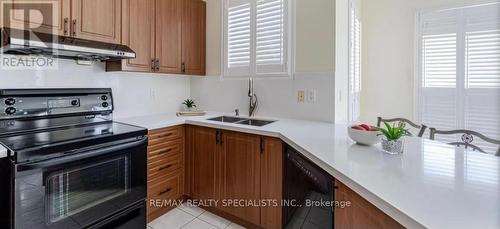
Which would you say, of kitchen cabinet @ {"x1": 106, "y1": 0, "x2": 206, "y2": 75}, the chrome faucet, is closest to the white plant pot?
the chrome faucet

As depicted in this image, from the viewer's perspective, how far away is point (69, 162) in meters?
1.38

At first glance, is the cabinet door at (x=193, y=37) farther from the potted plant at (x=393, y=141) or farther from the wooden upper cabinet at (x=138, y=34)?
the potted plant at (x=393, y=141)

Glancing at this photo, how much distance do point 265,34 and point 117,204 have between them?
193cm

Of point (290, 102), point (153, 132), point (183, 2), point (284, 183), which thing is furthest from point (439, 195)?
point (183, 2)

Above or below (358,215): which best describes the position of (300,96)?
above

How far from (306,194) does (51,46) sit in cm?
178

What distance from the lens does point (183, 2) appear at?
256 cm

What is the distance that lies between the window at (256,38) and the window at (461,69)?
2.06 meters

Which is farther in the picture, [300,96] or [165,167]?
[300,96]

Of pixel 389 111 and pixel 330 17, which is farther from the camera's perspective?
pixel 389 111

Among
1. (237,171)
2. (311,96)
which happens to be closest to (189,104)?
(237,171)

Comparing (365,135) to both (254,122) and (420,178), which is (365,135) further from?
(254,122)

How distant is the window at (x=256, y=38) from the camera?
7.64ft

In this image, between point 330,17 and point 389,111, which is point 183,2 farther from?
point 389,111
